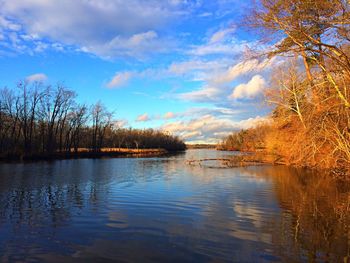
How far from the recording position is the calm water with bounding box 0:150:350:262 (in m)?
6.73

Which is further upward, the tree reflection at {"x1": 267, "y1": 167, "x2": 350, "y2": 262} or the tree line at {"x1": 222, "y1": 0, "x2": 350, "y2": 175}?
the tree line at {"x1": 222, "y1": 0, "x2": 350, "y2": 175}

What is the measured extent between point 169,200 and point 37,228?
596 cm

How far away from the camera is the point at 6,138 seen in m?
51.2

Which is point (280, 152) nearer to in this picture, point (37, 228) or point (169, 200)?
point (169, 200)

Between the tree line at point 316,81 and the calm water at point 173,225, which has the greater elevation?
the tree line at point 316,81

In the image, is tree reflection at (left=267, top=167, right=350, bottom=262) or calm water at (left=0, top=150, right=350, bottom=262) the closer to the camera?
calm water at (left=0, top=150, right=350, bottom=262)

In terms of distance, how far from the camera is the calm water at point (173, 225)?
673cm

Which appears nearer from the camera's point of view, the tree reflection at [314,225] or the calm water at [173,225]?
the calm water at [173,225]

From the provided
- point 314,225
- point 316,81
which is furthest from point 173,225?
point 316,81

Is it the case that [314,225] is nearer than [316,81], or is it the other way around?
[314,225]

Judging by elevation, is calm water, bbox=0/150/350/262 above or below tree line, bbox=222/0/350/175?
below

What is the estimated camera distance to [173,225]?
9.20m

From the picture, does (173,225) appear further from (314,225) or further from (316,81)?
(316,81)

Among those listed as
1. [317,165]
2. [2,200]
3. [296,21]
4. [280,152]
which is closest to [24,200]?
[2,200]
